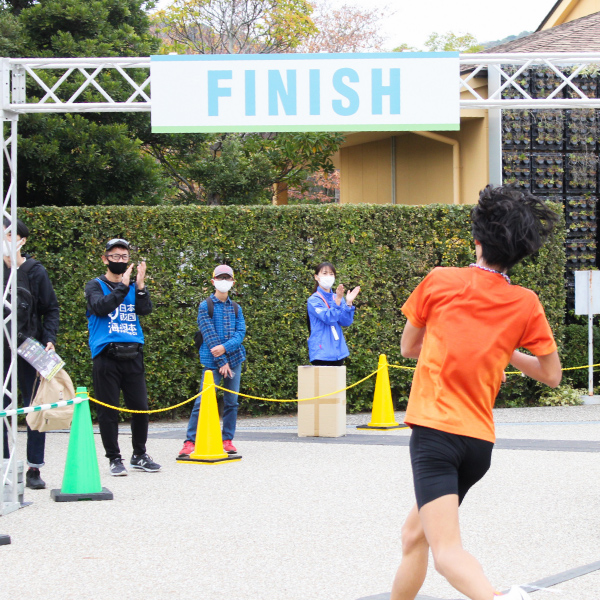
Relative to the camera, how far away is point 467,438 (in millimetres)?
3180

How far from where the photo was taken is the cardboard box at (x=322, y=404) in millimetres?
9777

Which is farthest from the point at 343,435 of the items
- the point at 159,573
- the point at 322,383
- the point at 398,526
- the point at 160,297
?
the point at 159,573

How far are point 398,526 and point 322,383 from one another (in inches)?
161

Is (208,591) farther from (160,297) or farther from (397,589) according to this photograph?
(160,297)

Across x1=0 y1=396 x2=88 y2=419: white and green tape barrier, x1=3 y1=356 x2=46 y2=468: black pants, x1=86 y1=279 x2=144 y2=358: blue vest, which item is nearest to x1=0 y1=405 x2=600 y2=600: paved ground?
Result: x1=3 y1=356 x2=46 y2=468: black pants

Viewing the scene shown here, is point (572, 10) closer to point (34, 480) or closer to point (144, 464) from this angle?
point (144, 464)

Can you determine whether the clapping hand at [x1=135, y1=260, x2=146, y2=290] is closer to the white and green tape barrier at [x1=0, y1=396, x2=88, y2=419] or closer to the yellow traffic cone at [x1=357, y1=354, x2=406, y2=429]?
the white and green tape barrier at [x1=0, y1=396, x2=88, y2=419]

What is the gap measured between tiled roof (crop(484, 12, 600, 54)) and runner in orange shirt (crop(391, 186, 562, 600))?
1298 cm

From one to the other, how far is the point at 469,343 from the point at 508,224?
1.57 ft

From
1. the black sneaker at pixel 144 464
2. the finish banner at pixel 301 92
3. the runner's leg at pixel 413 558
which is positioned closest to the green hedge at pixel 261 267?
the black sneaker at pixel 144 464

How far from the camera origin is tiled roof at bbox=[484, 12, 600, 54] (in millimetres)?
15344

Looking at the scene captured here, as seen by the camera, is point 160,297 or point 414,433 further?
point 160,297

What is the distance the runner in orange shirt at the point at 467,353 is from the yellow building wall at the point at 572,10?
18.7 meters

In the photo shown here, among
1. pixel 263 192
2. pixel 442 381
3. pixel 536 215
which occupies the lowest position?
pixel 442 381
